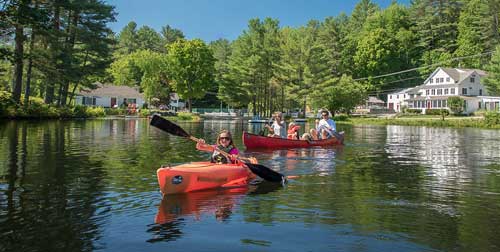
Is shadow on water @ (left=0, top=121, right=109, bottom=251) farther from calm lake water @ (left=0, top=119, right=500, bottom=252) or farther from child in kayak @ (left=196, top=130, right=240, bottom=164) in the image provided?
child in kayak @ (left=196, top=130, right=240, bottom=164)

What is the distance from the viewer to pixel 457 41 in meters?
103

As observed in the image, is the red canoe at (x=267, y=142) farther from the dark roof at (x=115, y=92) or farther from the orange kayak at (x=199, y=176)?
the dark roof at (x=115, y=92)

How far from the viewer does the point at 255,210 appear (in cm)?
966

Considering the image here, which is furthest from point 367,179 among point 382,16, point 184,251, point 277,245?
point 382,16

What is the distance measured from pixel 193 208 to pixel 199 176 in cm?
136

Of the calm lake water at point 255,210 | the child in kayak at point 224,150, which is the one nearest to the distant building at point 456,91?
the calm lake water at point 255,210

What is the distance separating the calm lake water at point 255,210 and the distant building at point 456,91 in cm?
7174

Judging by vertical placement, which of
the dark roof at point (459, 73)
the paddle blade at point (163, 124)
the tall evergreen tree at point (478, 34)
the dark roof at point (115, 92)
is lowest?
the paddle blade at point (163, 124)

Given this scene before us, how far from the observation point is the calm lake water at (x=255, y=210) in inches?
292

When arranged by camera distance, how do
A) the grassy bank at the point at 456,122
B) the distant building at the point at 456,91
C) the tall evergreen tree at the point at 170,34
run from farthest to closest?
1. the tall evergreen tree at the point at 170,34
2. the distant building at the point at 456,91
3. the grassy bank at the point at 456,122

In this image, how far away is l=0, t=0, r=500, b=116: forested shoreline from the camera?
55.8m

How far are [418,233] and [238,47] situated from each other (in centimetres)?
9132

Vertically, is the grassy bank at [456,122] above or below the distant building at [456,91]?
below

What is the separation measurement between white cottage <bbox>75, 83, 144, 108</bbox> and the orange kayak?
273 ft
